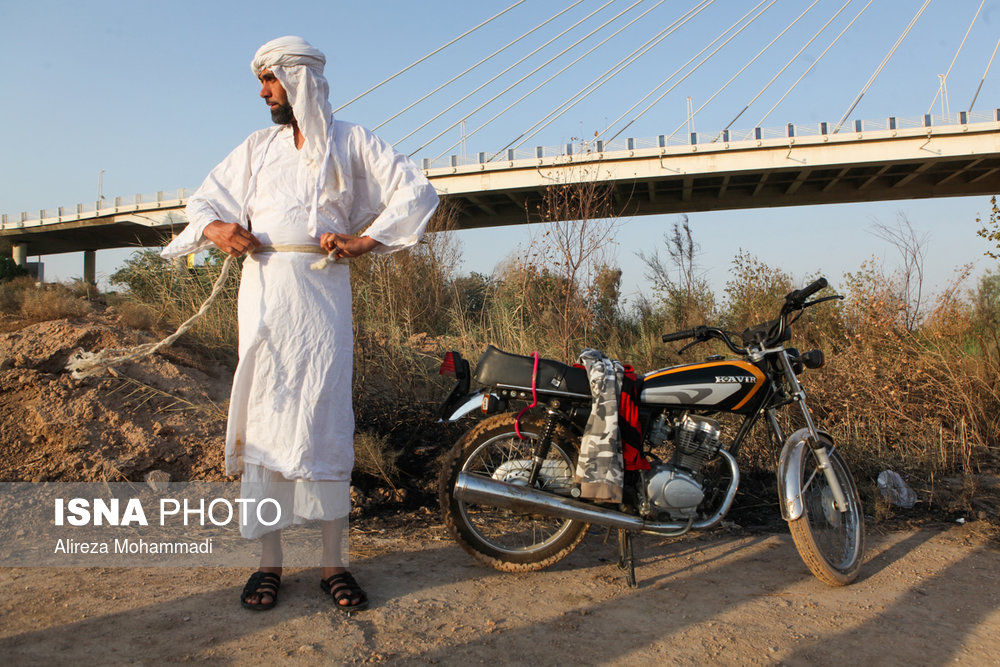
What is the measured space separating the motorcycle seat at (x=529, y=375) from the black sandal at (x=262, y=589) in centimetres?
117

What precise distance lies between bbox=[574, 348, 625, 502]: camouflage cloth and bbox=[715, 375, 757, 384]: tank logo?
47 centimetres

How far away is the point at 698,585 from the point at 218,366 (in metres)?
3.98

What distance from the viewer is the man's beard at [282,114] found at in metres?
2.70

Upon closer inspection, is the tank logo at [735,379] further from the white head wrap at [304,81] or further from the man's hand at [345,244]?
the white head wrap at [304,81]

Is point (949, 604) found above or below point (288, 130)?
below

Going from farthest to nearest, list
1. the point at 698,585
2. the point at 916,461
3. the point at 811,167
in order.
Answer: the point at 811,167 < the point at 916,461 < the point at 698,585

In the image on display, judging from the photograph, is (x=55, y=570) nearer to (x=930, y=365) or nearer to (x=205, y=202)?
(x=205, y=202)

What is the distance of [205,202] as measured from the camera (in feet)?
8.91

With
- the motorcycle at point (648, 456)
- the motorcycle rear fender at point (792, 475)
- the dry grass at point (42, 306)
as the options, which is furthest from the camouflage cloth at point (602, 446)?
the dry grass at point (42, 306)

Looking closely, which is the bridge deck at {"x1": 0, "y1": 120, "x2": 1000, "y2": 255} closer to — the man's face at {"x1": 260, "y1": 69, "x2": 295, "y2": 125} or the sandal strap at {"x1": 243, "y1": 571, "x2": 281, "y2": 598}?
the man's face at {"x1": 260, "y1": 69, "x2": 295, "y2": 125}

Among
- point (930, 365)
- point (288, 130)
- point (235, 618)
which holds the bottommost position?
point (235, 618)

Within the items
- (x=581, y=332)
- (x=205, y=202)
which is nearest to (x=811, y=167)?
(x=581, y=332)

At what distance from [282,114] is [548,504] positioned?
77.1 inches

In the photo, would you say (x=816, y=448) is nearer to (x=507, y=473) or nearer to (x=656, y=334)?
(x=507, y=473)
